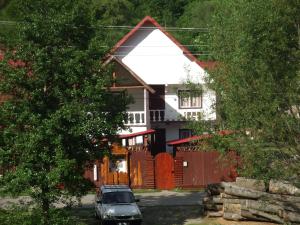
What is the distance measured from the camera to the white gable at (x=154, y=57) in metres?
47.8

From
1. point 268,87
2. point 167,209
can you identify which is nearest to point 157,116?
point 167,209

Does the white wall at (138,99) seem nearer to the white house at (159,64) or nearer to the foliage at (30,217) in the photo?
the white house at (159,64)

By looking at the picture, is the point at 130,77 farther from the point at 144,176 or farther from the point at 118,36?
the point at 118,36

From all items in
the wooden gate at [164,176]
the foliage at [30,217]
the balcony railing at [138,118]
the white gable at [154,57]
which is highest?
the white gable at [154,57]

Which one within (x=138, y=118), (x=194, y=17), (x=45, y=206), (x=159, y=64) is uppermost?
(x=194, y=17)

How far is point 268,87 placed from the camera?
17828 millimetres

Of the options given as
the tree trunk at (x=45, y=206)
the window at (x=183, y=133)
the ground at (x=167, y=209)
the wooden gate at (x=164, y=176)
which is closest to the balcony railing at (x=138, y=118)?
the window at (x=183, y=133)

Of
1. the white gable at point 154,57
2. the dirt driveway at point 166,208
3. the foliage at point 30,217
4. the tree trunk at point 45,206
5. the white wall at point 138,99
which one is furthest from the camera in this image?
the white gable at point 154,57

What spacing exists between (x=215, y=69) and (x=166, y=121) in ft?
78.2

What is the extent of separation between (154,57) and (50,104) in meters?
26.8

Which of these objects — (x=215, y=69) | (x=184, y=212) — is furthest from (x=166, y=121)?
(x=215, y=69)

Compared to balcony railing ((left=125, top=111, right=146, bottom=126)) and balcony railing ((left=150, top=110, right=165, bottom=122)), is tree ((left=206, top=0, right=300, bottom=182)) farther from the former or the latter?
balcony railing ((left=150, top=110, right=165, bottom=122))

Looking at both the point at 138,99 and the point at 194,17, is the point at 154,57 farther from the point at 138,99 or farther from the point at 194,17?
the point at 194,17

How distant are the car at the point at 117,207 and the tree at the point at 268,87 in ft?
19.1
